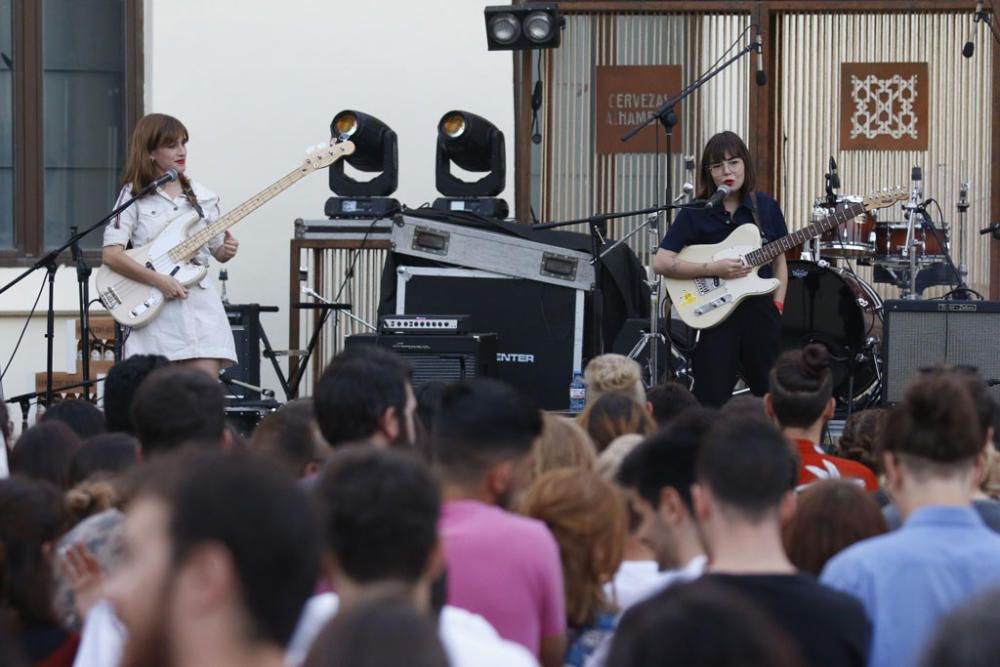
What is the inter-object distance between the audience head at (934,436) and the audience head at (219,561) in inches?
59.3

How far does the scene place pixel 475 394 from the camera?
3156 mm

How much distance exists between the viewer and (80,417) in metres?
4.73

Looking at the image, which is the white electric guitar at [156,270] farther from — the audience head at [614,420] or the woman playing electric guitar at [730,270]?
the audience head at [614,420]

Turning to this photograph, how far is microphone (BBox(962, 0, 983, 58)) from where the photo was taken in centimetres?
884

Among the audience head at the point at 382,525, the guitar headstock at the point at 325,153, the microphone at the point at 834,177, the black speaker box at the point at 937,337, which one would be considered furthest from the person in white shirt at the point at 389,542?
the microphone at the point at 834,177

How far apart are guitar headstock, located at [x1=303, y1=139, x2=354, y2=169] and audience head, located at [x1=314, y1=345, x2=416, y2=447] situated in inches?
175

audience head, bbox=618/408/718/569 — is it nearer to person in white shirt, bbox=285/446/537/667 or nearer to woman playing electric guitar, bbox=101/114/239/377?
person in white shirt, bbox=285/446/537/667

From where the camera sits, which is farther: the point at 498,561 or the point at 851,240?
the point at 851,240

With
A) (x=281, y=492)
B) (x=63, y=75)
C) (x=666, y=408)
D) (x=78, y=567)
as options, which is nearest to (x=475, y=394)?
(x=78, y=567)

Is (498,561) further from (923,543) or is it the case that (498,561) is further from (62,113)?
(62,113)

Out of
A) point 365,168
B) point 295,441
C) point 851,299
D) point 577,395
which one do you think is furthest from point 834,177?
point 295,441

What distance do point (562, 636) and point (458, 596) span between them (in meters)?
0.23

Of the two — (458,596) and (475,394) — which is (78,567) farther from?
(475,394)

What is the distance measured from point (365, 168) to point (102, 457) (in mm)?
5896
